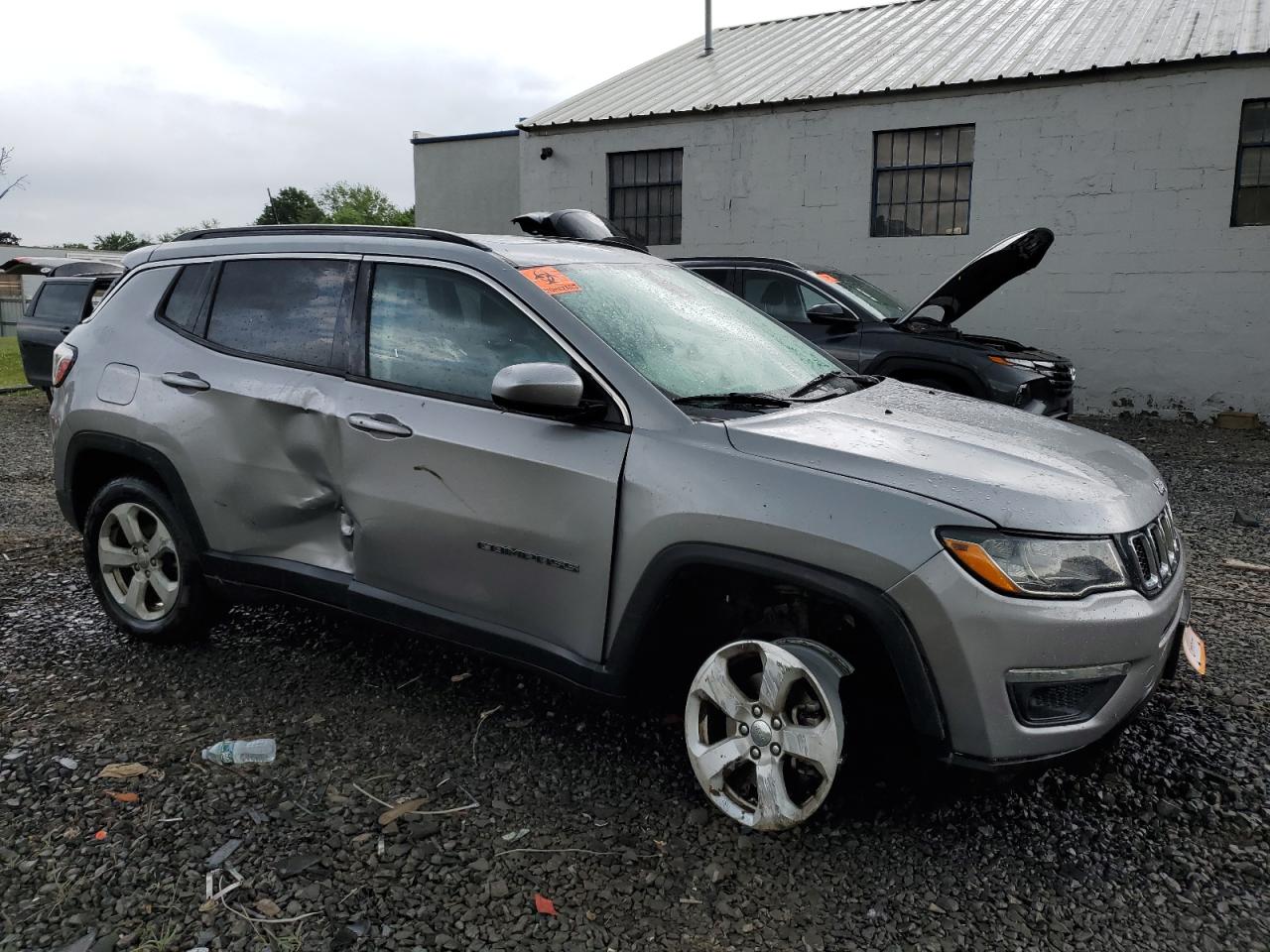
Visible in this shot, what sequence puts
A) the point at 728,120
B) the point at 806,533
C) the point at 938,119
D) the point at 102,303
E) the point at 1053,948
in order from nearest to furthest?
the point at 1053,948 < the point at 806,533 < the point at 102,303 < the point at 938,119 < the point at 728,120

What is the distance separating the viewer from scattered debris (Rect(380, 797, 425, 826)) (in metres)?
2.84

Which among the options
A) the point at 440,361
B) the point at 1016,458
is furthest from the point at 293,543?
the point at 1016,458

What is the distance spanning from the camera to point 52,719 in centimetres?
347

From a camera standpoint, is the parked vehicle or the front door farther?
the parked vehicle

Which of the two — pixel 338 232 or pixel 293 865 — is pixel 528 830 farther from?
pixel 338 232

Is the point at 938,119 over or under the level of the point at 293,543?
over

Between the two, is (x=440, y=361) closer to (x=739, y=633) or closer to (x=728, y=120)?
(x=739, y=633)

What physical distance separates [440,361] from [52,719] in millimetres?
1904

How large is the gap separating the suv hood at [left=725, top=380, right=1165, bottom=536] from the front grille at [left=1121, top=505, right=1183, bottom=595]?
0.04 metres

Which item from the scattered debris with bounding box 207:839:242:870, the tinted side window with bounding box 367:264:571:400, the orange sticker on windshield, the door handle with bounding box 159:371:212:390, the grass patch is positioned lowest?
the grass patch

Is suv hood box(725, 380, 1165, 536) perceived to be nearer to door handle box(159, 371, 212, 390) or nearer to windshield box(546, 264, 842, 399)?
windshield box(546, 264, 842, 399)

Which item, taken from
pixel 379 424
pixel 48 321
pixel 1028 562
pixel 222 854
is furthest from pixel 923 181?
pixel 222 854

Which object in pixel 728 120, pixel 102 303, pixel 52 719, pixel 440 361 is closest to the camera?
pixel 440 361

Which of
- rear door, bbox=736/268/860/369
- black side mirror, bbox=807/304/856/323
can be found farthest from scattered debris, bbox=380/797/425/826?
black side mirror, bbox=807/304/856/323
